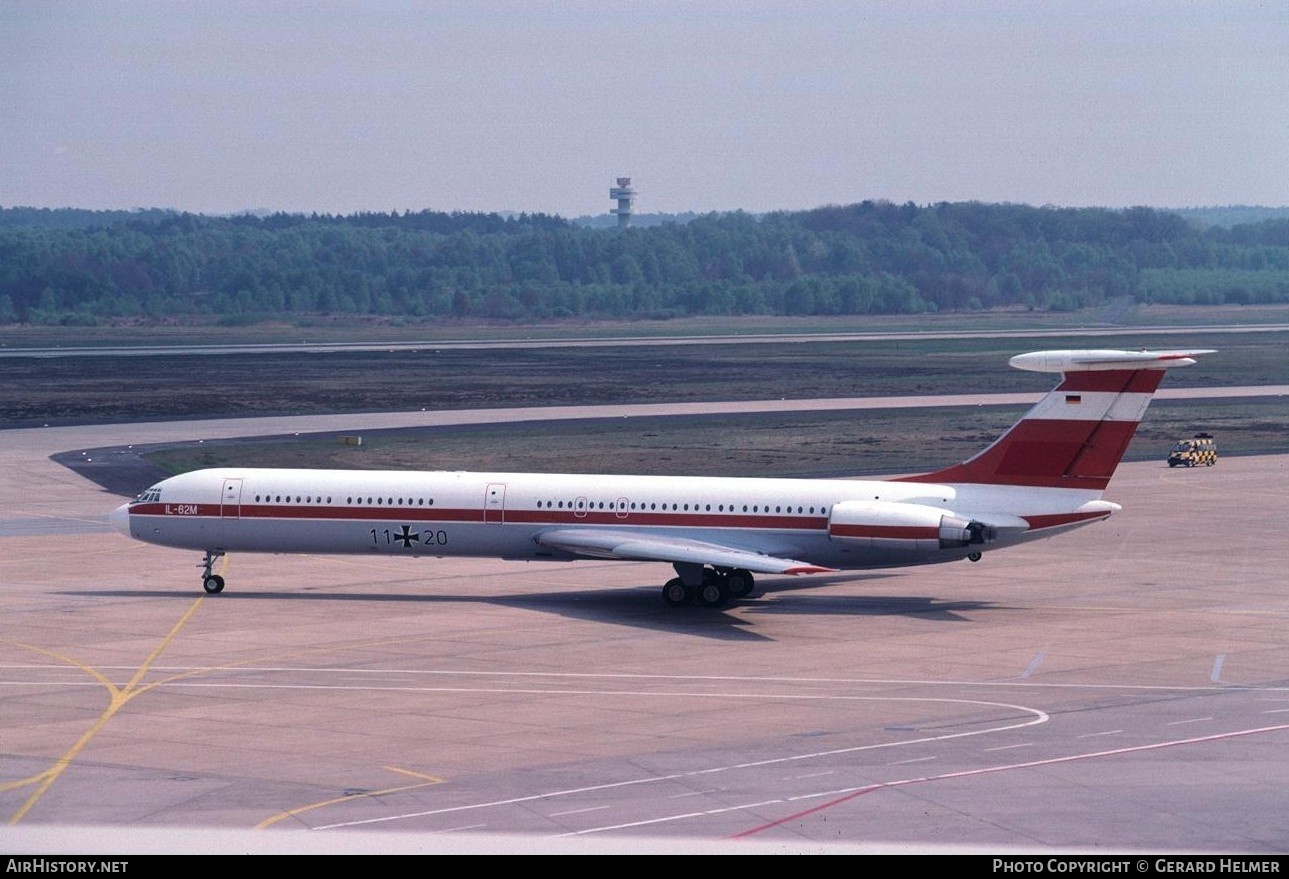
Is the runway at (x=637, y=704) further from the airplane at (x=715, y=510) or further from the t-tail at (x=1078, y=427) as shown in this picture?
the t-tail at (x=1078, y=427)

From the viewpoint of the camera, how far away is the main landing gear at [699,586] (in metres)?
40.8

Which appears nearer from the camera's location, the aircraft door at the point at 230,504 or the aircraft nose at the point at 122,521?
the aircraft door at the point at 230,504

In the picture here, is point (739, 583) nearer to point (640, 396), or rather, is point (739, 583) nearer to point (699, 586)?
point (699, 586)

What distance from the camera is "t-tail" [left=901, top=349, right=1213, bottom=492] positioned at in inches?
1583

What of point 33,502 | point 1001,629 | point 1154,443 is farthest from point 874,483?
point 1154,443

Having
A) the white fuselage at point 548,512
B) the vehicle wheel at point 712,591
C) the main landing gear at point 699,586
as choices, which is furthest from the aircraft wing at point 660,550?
the vehicle wheel at point 712,591

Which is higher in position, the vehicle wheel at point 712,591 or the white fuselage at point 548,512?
the white fuselage at point 548,512

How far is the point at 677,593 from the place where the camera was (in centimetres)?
4103

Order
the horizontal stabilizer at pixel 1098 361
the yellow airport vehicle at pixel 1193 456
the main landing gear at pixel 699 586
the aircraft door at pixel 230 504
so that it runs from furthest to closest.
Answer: the yellow airport vehicle at pixel 1193 456, the aircraft door at pixel 230 504, the main landing gear at pixel 699 586, the horizontal stabilizer at pixel 1098 361

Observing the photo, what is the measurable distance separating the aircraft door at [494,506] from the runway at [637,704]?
223 cm

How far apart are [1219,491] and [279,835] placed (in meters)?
62.8

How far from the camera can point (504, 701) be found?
98.6 ft

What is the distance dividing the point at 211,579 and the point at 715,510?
13.6 m

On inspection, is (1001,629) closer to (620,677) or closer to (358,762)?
(620,677)
